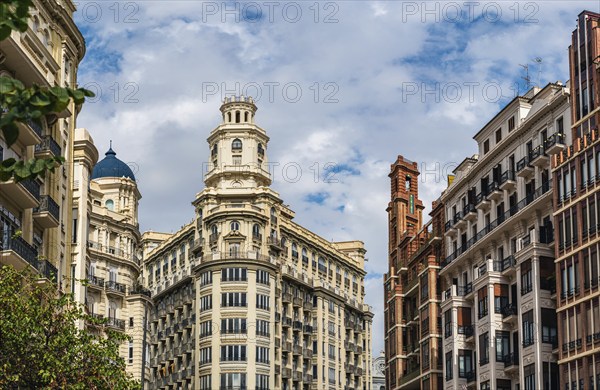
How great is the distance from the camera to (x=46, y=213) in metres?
54.9

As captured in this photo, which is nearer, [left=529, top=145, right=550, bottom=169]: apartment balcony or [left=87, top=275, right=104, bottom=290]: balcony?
[left=529, top=145, right=550, bottom=169]: apartment balcony

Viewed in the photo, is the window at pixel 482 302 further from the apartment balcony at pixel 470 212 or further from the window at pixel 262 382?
the window at pixel 262 382

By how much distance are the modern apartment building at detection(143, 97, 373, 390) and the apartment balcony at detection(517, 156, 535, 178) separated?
6082 cm

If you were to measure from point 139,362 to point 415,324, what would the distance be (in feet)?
85.0

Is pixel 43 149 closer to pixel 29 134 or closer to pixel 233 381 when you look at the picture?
pixel 29 134

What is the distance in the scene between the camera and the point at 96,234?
107000mm

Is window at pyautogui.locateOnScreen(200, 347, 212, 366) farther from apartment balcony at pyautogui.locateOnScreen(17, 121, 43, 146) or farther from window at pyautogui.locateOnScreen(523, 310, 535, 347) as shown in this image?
apartment balcony at pyautogui.locateOnScreen(17, 121, 43, 146)

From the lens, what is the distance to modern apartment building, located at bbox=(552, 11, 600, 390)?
224 ft

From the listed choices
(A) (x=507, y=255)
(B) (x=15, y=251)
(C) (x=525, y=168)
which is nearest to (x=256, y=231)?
(A) (x=507, y=255)

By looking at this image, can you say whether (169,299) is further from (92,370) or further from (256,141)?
(92,370)

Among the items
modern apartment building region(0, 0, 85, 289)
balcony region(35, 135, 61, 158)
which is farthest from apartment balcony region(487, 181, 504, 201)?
balcony region(35, 135, 61, 158)

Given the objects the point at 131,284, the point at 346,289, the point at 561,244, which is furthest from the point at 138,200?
the point at 561,244

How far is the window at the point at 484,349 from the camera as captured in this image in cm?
8044

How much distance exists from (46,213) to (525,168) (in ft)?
115
